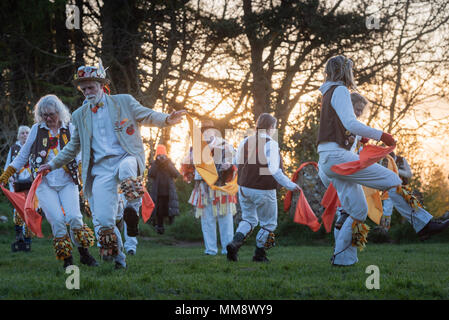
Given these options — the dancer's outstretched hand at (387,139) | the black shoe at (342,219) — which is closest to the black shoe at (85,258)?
the black shoe at (342,219)

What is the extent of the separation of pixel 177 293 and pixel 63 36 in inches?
637

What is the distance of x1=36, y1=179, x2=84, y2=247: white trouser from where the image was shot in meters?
6.79

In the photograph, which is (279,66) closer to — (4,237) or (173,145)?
(173,145)

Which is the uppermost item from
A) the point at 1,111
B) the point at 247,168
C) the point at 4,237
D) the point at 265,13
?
the point at 265,13

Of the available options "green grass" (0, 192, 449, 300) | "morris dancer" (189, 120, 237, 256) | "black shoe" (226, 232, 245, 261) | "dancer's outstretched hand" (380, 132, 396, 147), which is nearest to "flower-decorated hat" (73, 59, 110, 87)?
"green grass" (0, 192, 449, 300)

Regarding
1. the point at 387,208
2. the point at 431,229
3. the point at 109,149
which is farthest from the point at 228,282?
the point at 387,208

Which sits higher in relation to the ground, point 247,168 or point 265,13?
point 265,13

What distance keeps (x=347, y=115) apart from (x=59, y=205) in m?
3.55

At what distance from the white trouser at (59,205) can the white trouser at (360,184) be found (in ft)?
9.84

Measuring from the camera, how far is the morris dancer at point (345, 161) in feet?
18.8

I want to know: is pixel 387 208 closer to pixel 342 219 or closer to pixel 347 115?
pixel 342 219

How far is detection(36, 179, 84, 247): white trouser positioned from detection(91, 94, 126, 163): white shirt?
1.12 m

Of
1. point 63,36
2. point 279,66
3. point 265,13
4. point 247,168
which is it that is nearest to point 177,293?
point 247,168
